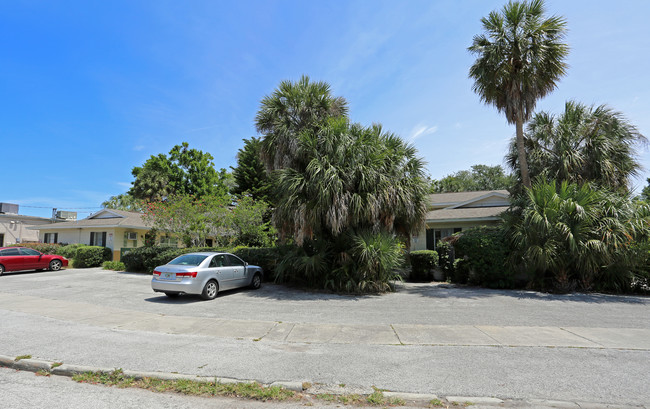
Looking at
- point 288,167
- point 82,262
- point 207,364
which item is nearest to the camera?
point 207,364

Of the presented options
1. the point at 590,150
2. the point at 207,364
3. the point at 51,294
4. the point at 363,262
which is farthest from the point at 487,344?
the point at 51,294

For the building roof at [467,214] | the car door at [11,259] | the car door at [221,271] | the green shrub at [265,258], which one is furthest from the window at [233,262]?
the car door at [11,259]

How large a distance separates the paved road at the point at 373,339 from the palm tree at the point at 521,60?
8185mm

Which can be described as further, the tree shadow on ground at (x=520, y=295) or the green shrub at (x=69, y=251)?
the green shrub at (x=69, y=251)

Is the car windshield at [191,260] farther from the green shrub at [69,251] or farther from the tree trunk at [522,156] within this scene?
the green shrub at [69,251]

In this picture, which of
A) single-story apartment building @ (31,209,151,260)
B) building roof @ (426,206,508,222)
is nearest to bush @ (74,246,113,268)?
single-story apartment building @ (31,209,151,260)

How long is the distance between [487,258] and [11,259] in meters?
22.9

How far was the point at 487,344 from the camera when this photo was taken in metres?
6.05

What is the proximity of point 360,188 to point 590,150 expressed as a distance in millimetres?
10278

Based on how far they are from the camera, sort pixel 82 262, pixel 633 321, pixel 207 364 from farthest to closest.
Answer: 1. pixel 82 262
2. pixel 633 321
3. pixel 207 364

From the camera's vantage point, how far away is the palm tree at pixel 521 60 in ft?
46.2

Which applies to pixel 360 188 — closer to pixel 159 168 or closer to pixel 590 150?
pixel 590 150

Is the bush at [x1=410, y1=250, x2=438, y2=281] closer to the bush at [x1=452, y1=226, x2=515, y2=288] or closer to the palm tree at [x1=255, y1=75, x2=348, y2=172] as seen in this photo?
the bush at [x1=452, y1=226, x2=515, y2=288]

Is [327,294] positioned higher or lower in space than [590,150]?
lower
